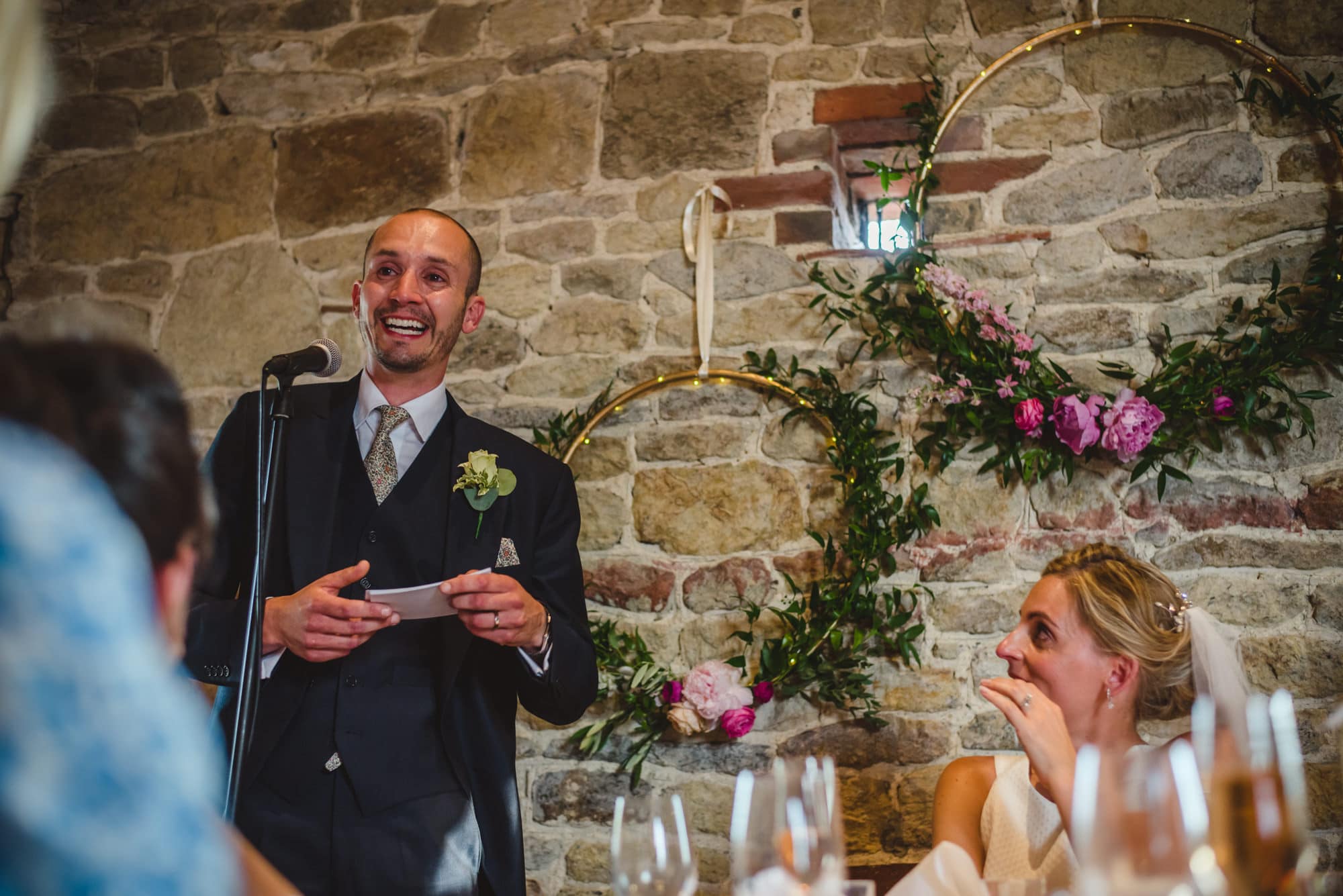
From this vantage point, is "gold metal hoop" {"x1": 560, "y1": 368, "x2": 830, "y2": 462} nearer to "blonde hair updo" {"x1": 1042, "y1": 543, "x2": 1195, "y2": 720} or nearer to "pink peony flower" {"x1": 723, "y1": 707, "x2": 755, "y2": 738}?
"pink peony flower" {"x1": 723, "y1": 707, "x2": 755, "y2": 738}

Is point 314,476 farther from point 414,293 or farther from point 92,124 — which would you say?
point 92,124

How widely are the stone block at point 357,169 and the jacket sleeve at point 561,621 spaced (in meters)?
1.36

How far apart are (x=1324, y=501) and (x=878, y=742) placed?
50.5 inches

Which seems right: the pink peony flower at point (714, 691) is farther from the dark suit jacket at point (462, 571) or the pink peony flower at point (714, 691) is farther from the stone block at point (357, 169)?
the stone block at point (357, 169)

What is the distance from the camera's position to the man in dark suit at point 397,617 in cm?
195

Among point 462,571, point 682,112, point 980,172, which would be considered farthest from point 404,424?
point 980,172

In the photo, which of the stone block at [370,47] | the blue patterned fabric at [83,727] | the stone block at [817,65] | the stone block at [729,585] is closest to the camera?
the blue patterned fabric at [83,727]

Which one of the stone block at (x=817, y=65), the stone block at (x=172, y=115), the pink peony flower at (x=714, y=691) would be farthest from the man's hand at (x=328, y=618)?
the stone block at (x=172, y=115)

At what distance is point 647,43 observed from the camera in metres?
3.25

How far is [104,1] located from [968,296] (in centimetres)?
322

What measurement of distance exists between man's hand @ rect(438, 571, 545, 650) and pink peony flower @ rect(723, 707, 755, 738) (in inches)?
31.4

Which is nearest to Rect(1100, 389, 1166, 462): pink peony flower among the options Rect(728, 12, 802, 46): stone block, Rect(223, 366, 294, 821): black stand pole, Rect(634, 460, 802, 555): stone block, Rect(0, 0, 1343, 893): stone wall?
Rect(0, 0, 1343, 893): stone wall

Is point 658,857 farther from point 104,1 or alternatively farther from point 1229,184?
point 104,1

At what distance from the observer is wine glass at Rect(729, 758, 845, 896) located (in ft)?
3.43
